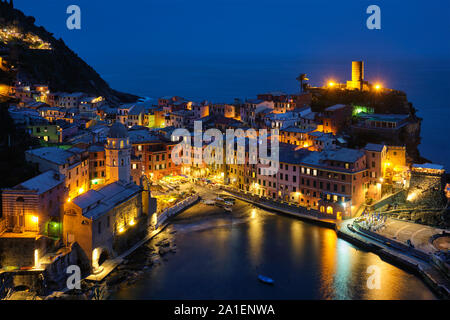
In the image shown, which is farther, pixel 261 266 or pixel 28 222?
pixel 261 266

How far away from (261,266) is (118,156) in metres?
12.5

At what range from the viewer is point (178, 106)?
56375 millimetres

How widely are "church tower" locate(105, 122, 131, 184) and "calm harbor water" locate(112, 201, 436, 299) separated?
16.4 feet

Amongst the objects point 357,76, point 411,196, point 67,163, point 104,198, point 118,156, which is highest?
point 357,76

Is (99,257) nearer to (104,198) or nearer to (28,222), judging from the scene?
(104,198)

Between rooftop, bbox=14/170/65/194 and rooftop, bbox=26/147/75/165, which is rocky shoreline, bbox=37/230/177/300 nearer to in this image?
rooftop, bbox=14/170/65/194

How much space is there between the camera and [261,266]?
88.0 feet

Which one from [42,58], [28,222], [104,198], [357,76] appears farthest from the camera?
[42,58]

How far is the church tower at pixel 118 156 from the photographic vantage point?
32.5 meters

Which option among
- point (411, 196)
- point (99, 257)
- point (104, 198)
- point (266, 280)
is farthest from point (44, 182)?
point (411, 196)

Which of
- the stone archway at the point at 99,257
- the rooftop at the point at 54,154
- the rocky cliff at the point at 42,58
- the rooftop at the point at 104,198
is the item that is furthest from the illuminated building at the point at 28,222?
the rocky cliff at the point at 42,58

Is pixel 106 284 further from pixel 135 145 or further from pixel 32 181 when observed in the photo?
pixel 135 145

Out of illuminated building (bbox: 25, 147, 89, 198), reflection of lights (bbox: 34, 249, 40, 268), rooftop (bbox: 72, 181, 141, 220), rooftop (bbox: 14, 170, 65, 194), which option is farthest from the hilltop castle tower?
reflection of lights (bbox: 34, 249, 40, 268)

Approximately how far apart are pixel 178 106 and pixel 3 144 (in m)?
26.7
